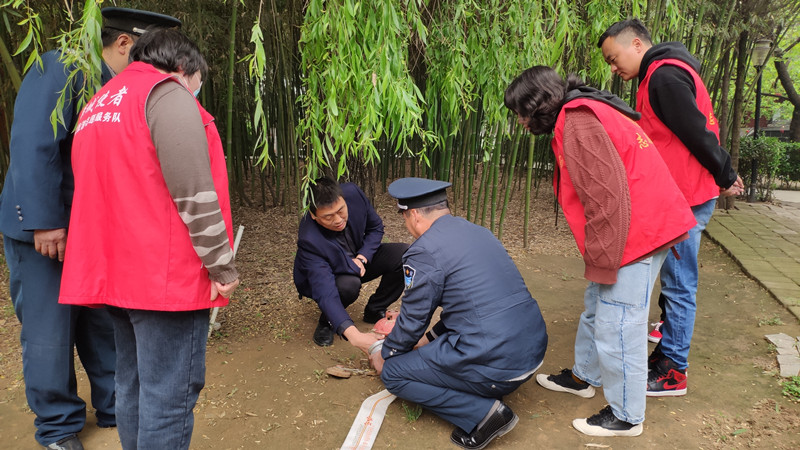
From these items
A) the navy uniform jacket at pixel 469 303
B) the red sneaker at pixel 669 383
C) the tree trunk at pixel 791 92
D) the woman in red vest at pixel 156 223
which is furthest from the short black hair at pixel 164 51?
the tree trunk at pixel 791 92

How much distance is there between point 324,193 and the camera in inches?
97.4

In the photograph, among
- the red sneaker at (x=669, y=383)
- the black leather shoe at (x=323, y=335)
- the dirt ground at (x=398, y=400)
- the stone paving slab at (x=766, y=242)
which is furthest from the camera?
the stone paving slab at (x=766, y=242)

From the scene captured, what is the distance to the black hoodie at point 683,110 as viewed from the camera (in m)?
2.00

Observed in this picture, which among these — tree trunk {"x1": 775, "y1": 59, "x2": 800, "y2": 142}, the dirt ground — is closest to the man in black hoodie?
the dirt ground

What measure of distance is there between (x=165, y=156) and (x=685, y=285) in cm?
205

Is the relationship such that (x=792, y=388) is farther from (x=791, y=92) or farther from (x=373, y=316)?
(x=791, y=92)

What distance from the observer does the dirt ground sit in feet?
6.43

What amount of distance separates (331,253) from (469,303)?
1005 millimetres

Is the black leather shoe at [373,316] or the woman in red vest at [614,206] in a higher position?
the woman in red vest at [614,206]

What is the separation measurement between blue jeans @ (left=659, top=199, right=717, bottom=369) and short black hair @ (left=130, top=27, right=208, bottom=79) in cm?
197

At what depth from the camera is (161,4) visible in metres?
3.58

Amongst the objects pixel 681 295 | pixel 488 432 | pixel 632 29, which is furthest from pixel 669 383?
pixel 632 29

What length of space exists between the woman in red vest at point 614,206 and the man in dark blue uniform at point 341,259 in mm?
1005

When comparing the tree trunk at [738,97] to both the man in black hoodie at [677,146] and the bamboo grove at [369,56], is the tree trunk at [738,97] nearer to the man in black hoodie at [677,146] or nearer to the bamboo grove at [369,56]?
the bamboo grove at [369,56]
